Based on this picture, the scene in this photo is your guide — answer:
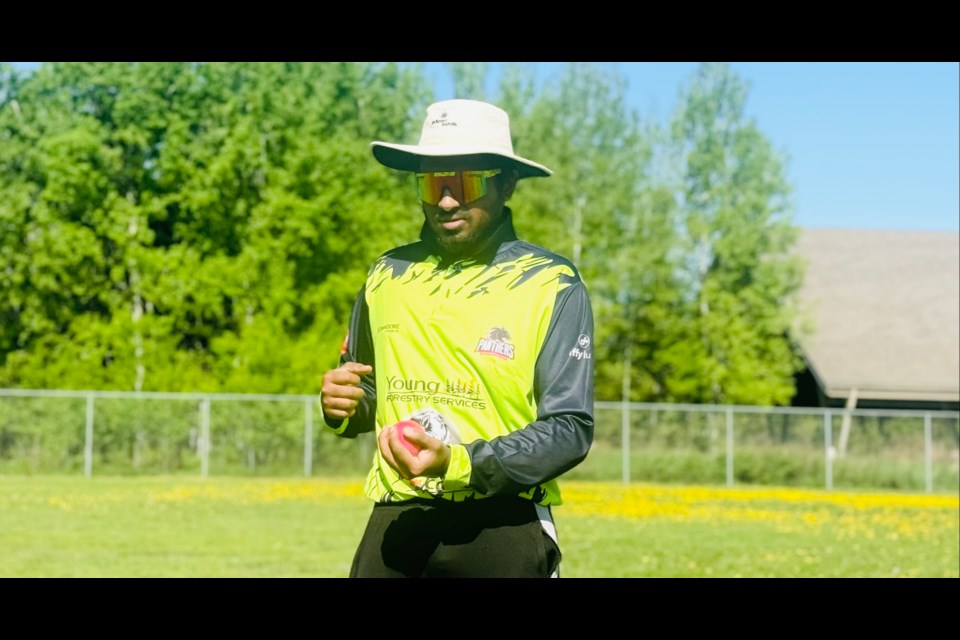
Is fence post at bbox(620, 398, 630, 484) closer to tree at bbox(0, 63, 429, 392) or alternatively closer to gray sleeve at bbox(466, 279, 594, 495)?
tree at bbox(0, 63, 429, 392)

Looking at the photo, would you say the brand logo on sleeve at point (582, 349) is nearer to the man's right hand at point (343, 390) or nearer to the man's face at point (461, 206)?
the man's face at point (461, 206)

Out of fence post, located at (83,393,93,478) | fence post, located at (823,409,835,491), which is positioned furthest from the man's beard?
fence post, located at (823,409,835,491)

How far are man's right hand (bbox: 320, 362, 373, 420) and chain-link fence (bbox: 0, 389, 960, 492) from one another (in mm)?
24536

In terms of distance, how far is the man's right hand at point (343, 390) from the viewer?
315cm

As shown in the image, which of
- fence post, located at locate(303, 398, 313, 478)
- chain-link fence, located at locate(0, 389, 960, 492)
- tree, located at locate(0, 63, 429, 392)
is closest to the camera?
chain-link fence, located at locate(0, 389, 960, 492)

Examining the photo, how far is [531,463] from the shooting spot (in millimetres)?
2961

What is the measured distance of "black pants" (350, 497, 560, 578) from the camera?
10.3 feet

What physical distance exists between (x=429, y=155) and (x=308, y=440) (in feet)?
84.9

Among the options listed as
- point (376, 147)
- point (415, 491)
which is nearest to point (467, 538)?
point (415, 491)

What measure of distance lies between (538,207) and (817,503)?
14.7 meters

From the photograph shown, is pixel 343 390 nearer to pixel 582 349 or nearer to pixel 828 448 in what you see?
pixel 582 349

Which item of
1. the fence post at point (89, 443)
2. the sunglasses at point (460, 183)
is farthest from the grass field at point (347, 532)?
the sunglasses at point (460, 183)

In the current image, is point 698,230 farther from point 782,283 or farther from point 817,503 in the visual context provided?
point 817,503

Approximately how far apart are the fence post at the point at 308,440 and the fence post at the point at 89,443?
445 centimetres
